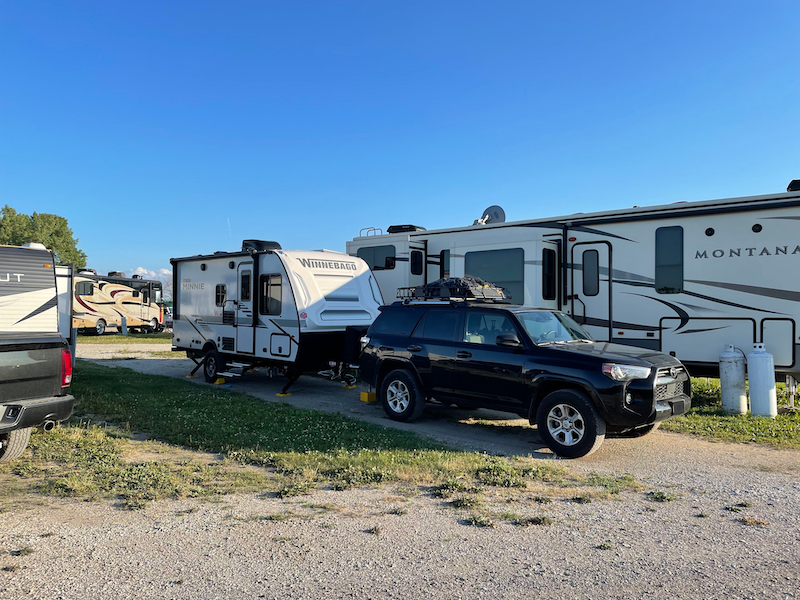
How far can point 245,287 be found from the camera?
12.4m

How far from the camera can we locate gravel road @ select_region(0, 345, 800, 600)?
3676 mm

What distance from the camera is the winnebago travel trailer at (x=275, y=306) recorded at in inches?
448

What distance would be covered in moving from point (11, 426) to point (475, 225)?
30.2ft

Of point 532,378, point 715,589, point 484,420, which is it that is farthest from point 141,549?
point 484,420

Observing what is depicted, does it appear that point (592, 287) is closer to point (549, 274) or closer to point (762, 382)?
point (549, 274)

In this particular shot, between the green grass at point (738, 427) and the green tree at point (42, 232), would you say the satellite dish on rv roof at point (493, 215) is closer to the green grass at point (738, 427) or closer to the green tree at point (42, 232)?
the green grass at point (738, 427)

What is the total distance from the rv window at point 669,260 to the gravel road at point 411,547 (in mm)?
4575

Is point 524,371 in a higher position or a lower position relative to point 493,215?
lower

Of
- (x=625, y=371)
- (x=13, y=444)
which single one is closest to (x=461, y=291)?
(x=625, y=371)

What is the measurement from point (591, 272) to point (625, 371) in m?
4.54

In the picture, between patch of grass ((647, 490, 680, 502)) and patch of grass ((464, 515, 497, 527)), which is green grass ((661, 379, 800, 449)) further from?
patch of grass ((464, 515, 497, 527))

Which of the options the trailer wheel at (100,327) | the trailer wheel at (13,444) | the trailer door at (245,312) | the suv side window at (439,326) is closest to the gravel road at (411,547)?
the trailer wheel at (13,444)

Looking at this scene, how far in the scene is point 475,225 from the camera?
12.6 metres

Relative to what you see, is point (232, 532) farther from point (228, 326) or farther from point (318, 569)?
point (228, 326)
